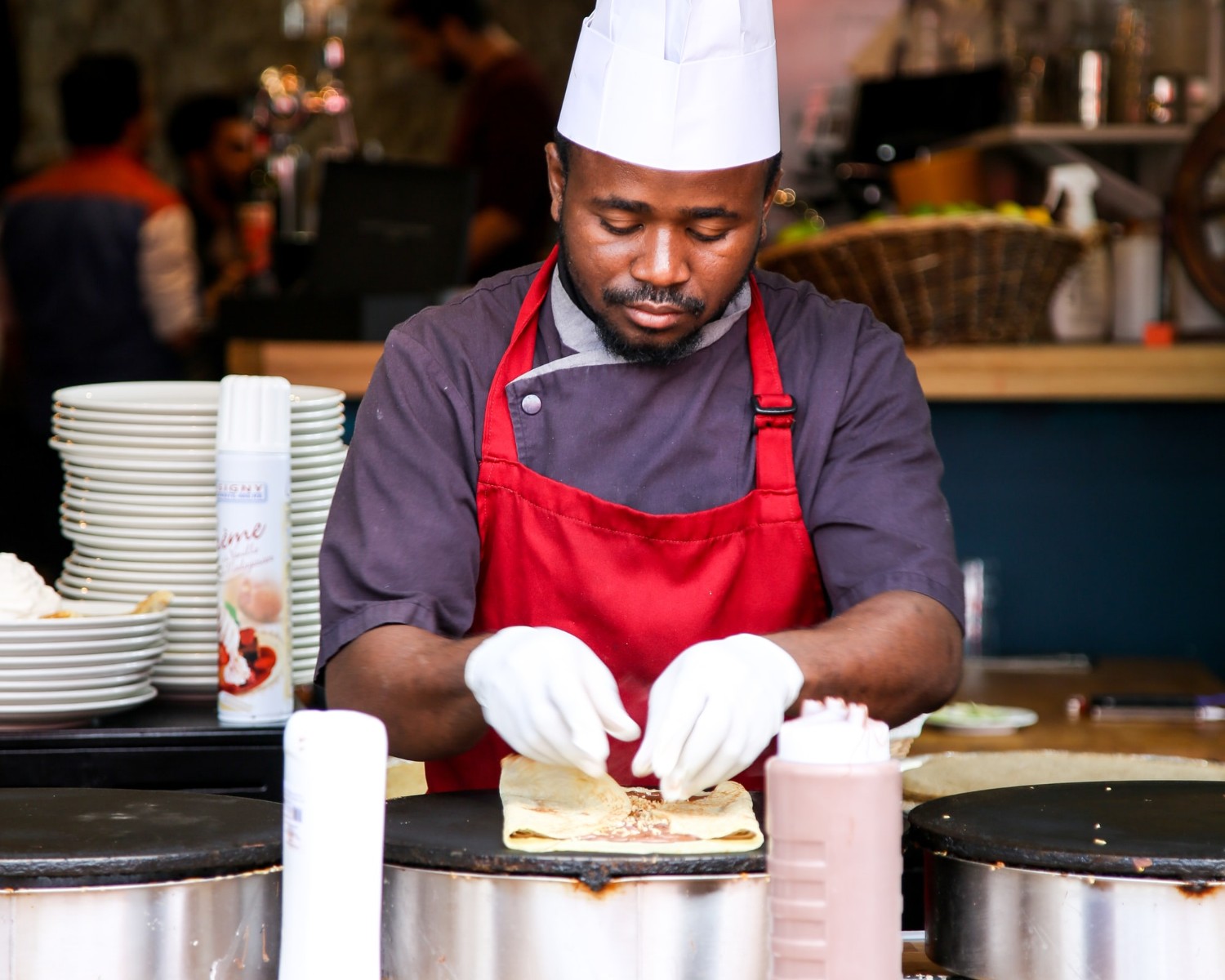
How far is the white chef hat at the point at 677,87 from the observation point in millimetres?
1375

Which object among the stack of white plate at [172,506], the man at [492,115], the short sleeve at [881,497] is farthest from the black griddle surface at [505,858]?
the man at [492,115]

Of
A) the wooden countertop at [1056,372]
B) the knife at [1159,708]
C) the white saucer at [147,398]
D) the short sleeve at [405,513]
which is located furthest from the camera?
the wooden countertop at [1056,372]

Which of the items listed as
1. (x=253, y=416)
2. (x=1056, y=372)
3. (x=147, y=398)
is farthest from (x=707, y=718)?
(x=1056, y=372)

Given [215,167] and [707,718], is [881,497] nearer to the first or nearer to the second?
[707,718]

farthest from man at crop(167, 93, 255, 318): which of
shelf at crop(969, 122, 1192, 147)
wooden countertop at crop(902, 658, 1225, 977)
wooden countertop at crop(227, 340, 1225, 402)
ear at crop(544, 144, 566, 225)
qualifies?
ear at crop(544, 144, 566, 225)

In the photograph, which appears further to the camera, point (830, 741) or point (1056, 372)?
point (1056, 372)

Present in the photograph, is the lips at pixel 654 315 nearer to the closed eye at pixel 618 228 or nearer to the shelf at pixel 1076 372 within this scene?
the closed eye at pixel 618 228

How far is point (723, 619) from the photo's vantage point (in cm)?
145

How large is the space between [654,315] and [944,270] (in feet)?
5.03

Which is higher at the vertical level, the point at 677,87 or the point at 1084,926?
the point at 677,87

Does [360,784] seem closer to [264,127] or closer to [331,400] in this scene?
[331,400]

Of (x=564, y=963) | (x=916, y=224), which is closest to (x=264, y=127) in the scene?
(x=916, y=224)

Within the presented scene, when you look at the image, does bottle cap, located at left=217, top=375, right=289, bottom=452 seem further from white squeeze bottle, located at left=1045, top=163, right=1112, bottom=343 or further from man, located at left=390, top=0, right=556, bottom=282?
man, located at left=390, top=0, right=556, bottom=282

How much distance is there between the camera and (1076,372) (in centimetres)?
293
